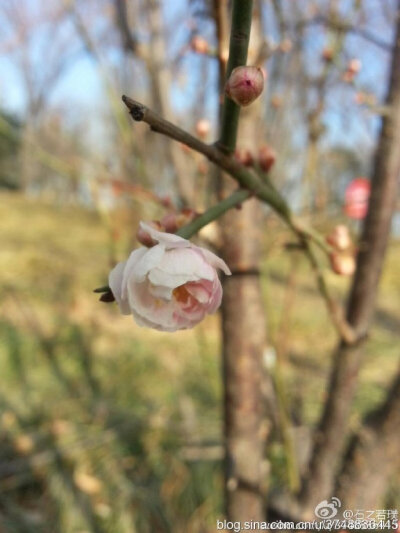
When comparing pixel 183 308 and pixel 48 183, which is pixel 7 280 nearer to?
pixel 183 308

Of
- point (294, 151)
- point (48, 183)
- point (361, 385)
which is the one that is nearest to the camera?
point (361, 385)

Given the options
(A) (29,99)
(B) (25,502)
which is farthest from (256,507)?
(A) (29,99)

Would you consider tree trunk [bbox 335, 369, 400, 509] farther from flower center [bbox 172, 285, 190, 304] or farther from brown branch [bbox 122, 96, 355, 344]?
flower center [bbox 172, 285, 190, 304]

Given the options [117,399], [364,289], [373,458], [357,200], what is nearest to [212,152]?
[364,289]

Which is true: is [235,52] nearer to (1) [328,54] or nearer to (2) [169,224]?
(2) [169,224]

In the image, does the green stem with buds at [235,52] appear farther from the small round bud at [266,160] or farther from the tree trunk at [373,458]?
the tree trunk at [373,458]

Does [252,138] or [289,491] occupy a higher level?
[252,138]
